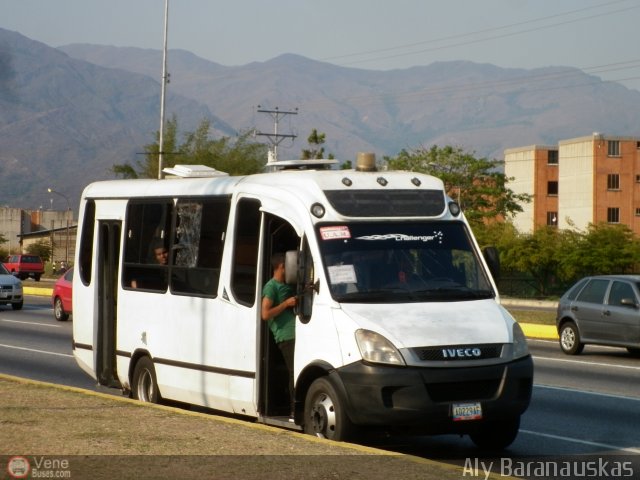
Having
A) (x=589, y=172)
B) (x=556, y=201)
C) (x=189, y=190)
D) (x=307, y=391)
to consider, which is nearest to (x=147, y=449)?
(x=307, y=391)

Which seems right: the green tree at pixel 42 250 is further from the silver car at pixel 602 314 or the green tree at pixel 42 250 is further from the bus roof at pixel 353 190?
the bus roof at pixel 353 190

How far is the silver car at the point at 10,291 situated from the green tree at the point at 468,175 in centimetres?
5990

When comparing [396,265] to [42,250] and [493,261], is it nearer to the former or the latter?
[493,261]

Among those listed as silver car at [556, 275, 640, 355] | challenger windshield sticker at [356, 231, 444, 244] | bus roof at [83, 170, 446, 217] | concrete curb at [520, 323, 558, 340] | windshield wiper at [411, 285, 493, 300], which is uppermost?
bus roof at [83, 170, 446, 217]

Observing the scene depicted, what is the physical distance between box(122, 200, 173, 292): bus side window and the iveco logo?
4.43 m

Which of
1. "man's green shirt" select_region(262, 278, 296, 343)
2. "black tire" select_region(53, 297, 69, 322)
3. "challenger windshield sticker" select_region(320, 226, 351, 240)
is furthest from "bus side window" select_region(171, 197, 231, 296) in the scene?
"black tire" select_region(53, 297, 69, 322)

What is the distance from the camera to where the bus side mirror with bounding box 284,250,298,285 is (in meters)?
11.3

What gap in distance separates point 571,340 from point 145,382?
11.9 meters

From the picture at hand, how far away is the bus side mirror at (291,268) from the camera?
37.0 ft

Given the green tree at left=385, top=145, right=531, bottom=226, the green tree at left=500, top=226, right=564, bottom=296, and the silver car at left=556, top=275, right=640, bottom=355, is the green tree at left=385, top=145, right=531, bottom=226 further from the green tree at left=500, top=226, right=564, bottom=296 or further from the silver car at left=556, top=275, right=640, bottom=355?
the silver car at left=556, top=275, right=640, bottom=355

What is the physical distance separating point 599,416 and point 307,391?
4.59 metres

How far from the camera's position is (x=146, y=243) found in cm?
1461

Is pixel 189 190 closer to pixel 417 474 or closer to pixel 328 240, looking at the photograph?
pixel 328 240

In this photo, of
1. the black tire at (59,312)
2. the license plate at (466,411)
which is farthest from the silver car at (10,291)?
the license plate at (466,411)
